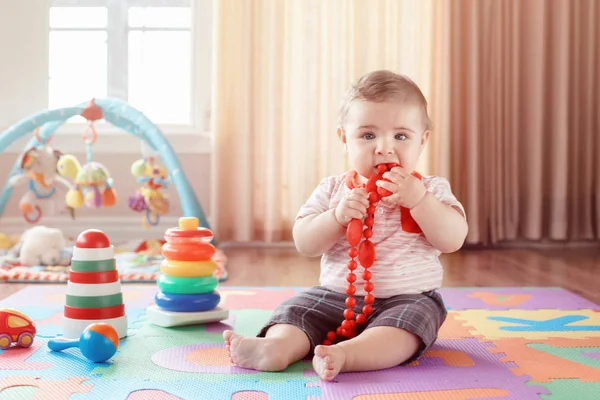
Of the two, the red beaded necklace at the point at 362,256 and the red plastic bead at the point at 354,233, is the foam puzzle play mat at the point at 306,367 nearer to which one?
the red beaded necklace at the point at 362,256

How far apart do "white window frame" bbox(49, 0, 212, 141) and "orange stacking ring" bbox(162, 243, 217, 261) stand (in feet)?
5.28

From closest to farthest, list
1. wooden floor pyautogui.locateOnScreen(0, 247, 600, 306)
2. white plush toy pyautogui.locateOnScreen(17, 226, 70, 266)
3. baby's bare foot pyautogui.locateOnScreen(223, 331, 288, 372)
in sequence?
baby's bare foot pyautogui.locateOnScreen(223, 331, 288, 372) → wooden floor pyautogui.locateOnScreen(0, 247, 600, 306) → white plush toy pyautogui.locateOnScreen(17, 226, 70, 266)

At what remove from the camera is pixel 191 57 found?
3111 millimetres

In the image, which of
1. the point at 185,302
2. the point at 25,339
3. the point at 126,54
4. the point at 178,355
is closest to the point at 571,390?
the point at 178,355

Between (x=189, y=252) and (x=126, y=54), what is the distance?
1.96 meters

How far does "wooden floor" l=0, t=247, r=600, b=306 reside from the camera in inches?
80.1

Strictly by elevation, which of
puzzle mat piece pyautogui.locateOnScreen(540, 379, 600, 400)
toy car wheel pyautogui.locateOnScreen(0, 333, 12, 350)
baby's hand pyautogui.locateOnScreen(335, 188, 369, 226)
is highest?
baby's hand pyautogui.locateOnScreen(335, 188, 369, 226)

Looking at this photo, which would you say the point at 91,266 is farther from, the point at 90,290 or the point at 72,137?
the point at 72,137

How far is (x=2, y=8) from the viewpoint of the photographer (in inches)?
119

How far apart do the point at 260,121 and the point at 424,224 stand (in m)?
1.74

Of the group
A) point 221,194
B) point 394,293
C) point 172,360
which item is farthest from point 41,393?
point 221,194

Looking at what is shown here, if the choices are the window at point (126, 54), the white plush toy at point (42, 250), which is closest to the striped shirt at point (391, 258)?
the white plush toy at point (42, 250)

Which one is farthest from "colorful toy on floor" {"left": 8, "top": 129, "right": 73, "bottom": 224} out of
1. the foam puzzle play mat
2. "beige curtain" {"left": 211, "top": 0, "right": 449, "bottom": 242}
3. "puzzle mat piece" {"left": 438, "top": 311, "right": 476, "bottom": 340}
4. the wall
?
"puzzle mat piece" {"left": 438, "top": 311, "right": 476, "bottom": 340}

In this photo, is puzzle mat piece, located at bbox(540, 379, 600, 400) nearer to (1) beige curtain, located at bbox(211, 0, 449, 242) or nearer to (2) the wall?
(1) beige curtain, located at bbox(211, 0, 449, 242)
